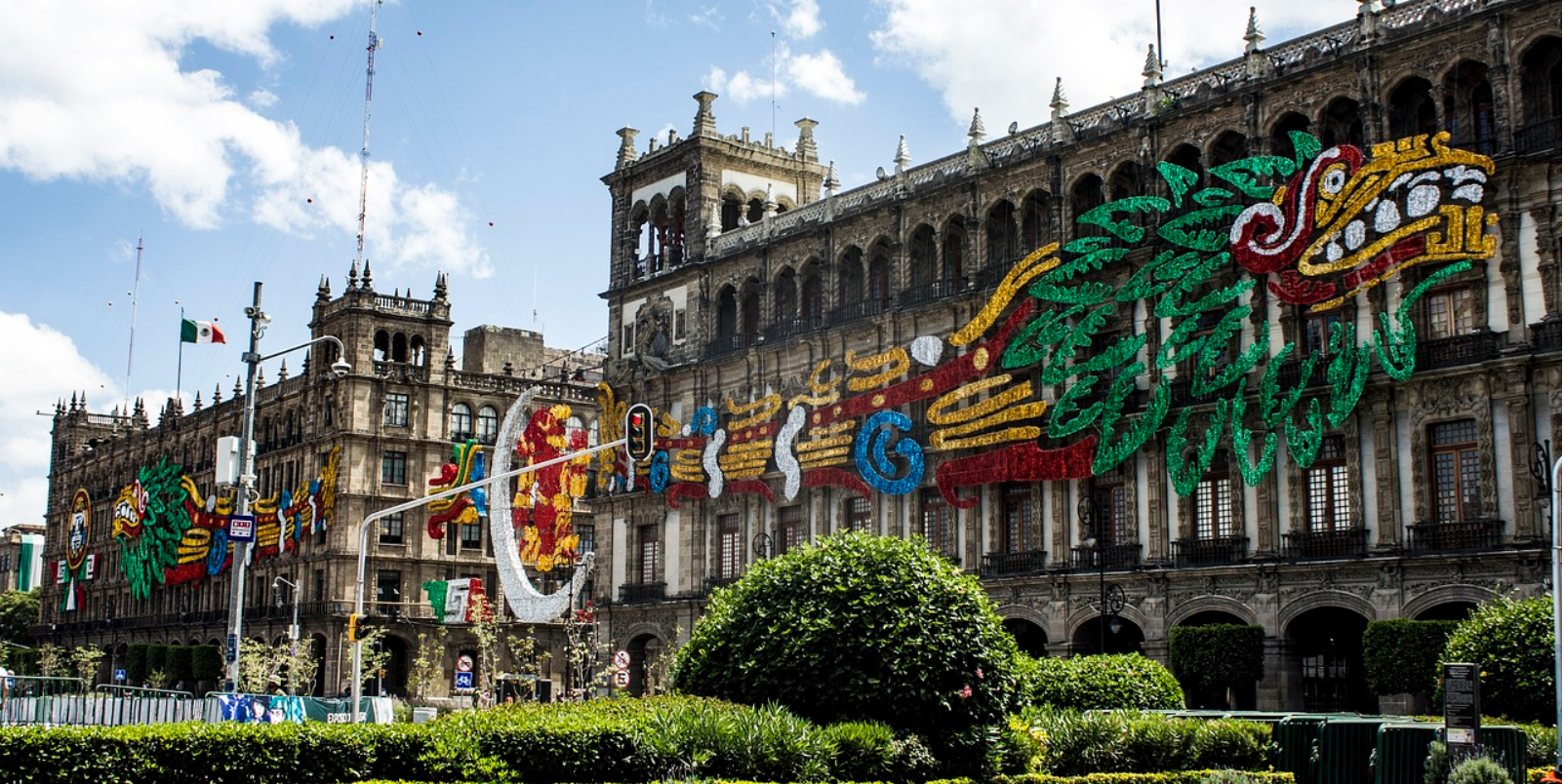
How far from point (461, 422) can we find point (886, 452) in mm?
38272

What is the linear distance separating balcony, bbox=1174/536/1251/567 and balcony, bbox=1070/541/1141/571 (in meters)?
1.26

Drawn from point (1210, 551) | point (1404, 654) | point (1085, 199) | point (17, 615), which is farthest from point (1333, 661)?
point (17, 615)

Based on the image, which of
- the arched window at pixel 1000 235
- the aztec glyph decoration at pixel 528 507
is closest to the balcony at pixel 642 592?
the aztec glyph decoration at pixel 528 507

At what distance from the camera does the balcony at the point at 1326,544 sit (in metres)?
39.0

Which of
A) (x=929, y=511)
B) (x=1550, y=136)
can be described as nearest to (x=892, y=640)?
(x=1550, y=136)

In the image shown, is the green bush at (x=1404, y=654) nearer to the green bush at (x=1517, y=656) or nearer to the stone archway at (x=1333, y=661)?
the stone archway at (x=1333, y=661)

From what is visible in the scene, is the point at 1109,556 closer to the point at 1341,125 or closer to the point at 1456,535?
the point at 1456,535

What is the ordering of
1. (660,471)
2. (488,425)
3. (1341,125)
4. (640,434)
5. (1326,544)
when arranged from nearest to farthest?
1. (640,434)
2. (1326,544)
3. (1341,125)
4. (660,471)
5. (488,425)

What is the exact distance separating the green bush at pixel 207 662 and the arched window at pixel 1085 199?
57.3 m

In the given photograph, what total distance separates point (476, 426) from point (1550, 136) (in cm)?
5775

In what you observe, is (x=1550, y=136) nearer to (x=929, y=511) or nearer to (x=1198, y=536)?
(x=1198, y=536)

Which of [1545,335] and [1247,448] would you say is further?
[1247,448]

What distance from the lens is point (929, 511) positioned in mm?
50125

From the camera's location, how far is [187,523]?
94.0m
